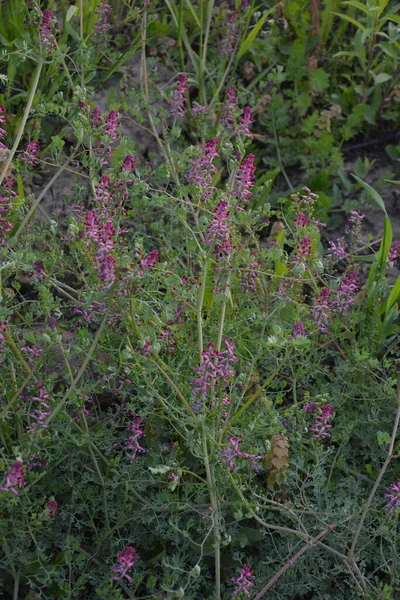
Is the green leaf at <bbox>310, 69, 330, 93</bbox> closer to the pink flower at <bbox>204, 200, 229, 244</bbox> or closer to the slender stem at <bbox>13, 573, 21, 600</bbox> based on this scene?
the pink flower at <bbox>204, 200, 229, 244</bbox>

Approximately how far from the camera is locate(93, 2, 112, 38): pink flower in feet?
12.2

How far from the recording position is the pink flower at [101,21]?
3.73 metres

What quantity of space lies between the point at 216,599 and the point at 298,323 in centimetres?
81

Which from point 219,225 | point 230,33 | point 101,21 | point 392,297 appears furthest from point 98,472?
point 230,33

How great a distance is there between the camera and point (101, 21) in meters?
3.80

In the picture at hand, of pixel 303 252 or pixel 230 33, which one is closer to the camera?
pixel 303 252

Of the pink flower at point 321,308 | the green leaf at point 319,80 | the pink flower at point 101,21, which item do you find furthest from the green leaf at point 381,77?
the pink flower at point 321,308

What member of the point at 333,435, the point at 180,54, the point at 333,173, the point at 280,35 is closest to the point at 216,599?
the point at 333,435

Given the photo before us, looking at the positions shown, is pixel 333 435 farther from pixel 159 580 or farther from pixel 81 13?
pixel 81 13

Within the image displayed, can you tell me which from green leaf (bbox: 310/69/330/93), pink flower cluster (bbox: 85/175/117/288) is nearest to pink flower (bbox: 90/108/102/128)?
pink flower cluster (bbox: 85/175/117/288)

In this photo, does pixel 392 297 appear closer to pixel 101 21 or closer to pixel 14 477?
pixel 14 477

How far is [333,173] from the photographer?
406cm

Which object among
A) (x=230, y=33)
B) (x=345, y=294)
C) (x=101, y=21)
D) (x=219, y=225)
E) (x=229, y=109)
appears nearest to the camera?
(x=219, y=225)

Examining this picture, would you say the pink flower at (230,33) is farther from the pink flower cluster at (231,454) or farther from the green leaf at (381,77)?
the pink flower cluster at (231,454)
